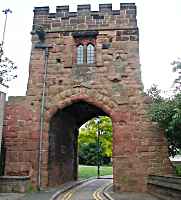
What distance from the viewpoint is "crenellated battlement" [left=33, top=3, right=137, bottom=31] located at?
692 inches

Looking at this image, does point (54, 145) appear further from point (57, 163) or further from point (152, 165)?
point (152, 165)

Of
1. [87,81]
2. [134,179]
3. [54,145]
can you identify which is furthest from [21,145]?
[134,179]

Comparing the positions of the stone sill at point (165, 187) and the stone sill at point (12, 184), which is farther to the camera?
the stone sill at point (12, 184)

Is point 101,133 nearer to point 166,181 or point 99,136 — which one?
point 99,136

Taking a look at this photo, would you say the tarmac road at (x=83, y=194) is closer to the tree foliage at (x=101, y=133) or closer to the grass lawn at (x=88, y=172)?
the grass lawn at (x=88, y=172)

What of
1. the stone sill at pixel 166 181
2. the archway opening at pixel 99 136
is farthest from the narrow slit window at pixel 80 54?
the archway opening at pixel 99 136

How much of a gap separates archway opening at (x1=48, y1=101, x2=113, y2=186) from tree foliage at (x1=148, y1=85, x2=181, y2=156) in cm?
278

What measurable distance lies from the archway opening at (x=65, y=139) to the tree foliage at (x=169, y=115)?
2.78m

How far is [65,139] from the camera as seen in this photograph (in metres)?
19.6

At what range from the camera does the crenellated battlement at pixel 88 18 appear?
17.6 m

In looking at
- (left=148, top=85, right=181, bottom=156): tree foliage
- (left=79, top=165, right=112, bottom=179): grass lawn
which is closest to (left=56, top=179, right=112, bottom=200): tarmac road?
(left=148, top=85, right=181, bottom=156): tree foliage

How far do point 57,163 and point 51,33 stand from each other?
23.2 ft

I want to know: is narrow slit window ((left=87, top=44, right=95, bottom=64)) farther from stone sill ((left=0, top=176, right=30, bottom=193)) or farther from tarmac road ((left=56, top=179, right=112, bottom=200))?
stone sill ((left=0, top=176, right=30, bottom=193))

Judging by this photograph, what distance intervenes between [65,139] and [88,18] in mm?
7172
